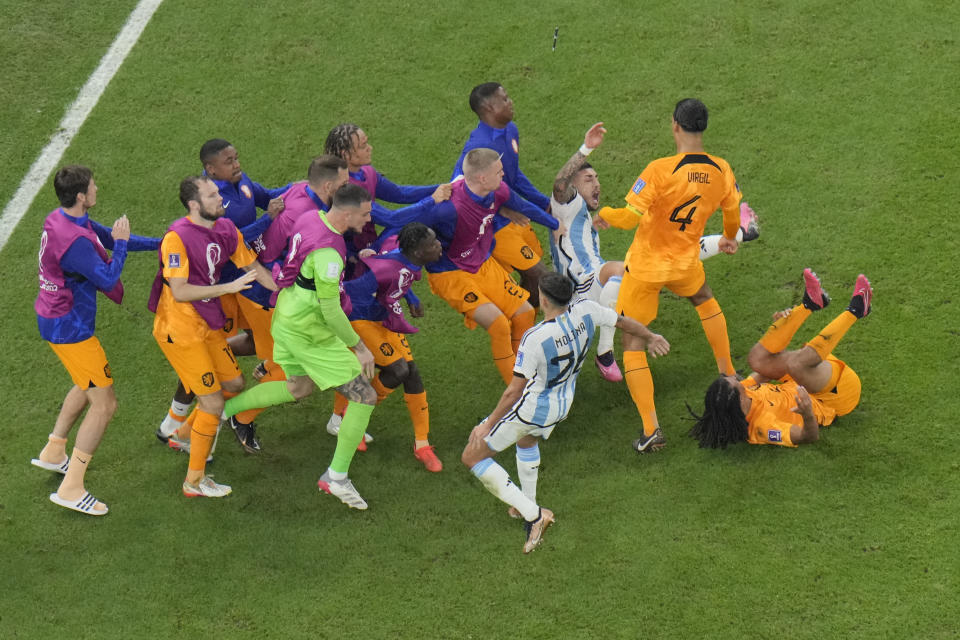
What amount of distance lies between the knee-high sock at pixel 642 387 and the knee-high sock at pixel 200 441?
2.95 meters

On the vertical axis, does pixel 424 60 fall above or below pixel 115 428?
above

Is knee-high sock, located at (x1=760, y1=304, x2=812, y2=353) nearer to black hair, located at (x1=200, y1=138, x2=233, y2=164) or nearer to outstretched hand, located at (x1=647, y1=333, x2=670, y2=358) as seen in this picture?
outstretched hand, located at (x1=647, y1=333, x2=670, y2=358)

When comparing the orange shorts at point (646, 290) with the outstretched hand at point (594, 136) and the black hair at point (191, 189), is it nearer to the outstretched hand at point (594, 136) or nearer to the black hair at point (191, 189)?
the outstretched hand at point (594, 136)

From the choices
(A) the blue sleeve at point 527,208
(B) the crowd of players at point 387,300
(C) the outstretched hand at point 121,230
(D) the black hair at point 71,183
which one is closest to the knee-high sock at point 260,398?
(B) the crowd of players at point 387,300

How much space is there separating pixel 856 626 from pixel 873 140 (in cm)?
528

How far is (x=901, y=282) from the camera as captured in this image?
9078 millimetres

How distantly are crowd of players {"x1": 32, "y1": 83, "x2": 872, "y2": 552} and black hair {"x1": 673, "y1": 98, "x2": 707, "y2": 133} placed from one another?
13 mm

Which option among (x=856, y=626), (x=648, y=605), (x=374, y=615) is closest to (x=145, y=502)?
(x=374, y=615)

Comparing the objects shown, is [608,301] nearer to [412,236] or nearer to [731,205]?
[731,205]

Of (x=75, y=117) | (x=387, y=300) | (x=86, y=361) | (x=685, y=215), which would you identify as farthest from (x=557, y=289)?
(x=75, y=117)

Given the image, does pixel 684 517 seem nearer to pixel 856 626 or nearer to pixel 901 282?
pixel 856 626

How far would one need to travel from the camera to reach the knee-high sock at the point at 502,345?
27.0 feet

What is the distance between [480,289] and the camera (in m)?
8.28

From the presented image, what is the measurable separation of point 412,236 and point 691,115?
208 cm
